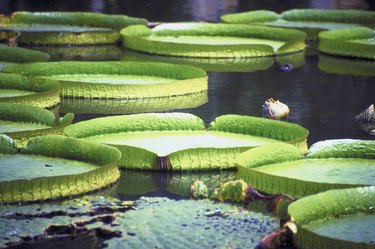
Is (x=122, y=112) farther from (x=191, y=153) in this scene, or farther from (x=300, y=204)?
(x=300, y=204)

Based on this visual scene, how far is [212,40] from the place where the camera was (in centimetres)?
1275

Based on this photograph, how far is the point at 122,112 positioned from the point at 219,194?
2731 millimetres

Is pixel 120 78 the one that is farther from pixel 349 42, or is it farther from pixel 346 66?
pixel 349 42

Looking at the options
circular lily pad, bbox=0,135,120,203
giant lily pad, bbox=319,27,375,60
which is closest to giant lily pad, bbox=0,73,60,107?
circular lily pad, bbox=0,135,120,203

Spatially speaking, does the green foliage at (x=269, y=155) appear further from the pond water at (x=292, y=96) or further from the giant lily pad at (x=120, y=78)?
the giant lily pad at (x=120, y=78)

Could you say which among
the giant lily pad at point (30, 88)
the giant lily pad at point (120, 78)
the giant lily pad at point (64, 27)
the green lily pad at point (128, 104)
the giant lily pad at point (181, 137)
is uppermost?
the giant lily pad at point (181, 137)

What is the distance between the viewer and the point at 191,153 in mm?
6797

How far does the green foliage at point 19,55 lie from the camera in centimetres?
1055

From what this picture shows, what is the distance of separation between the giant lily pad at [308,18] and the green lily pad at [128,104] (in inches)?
189

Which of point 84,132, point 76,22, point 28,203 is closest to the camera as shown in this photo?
point 28,203

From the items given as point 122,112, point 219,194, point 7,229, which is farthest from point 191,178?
point 122,112

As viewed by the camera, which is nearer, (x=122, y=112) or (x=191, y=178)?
(x=191, y=178)

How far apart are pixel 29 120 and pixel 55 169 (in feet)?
3.94

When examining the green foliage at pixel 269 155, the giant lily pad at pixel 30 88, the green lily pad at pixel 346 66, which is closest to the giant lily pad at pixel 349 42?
the green lily pad at pixel 346 66
